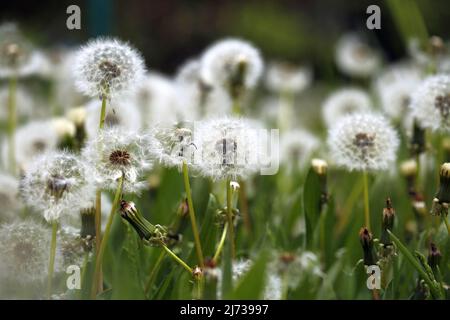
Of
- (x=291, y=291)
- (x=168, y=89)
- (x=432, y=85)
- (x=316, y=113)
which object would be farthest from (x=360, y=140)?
(x=316, y=113)

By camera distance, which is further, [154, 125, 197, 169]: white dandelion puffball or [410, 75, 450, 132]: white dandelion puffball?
[410, 75, 450, 132]: white dandelion puffball

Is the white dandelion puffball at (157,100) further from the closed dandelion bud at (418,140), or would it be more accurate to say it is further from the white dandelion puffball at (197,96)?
the closed dandelion bud at (418,140)

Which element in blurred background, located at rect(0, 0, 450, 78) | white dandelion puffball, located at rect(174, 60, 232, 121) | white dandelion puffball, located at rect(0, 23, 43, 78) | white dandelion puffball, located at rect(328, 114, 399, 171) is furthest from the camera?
blurred background, located at rect(0, 0, 450, 78)

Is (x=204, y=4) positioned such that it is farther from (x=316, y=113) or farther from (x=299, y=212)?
(x=299, y=212)

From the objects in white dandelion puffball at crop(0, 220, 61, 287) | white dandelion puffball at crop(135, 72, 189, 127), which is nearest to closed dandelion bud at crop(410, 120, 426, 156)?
white dandelion puffball at crop(0, 220, 61, 287)

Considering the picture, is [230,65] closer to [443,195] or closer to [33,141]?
[33,141]

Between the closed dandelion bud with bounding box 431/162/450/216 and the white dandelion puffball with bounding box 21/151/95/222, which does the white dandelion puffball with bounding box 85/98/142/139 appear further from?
the closed dandelion bud with bounding box 431/162/450/216
